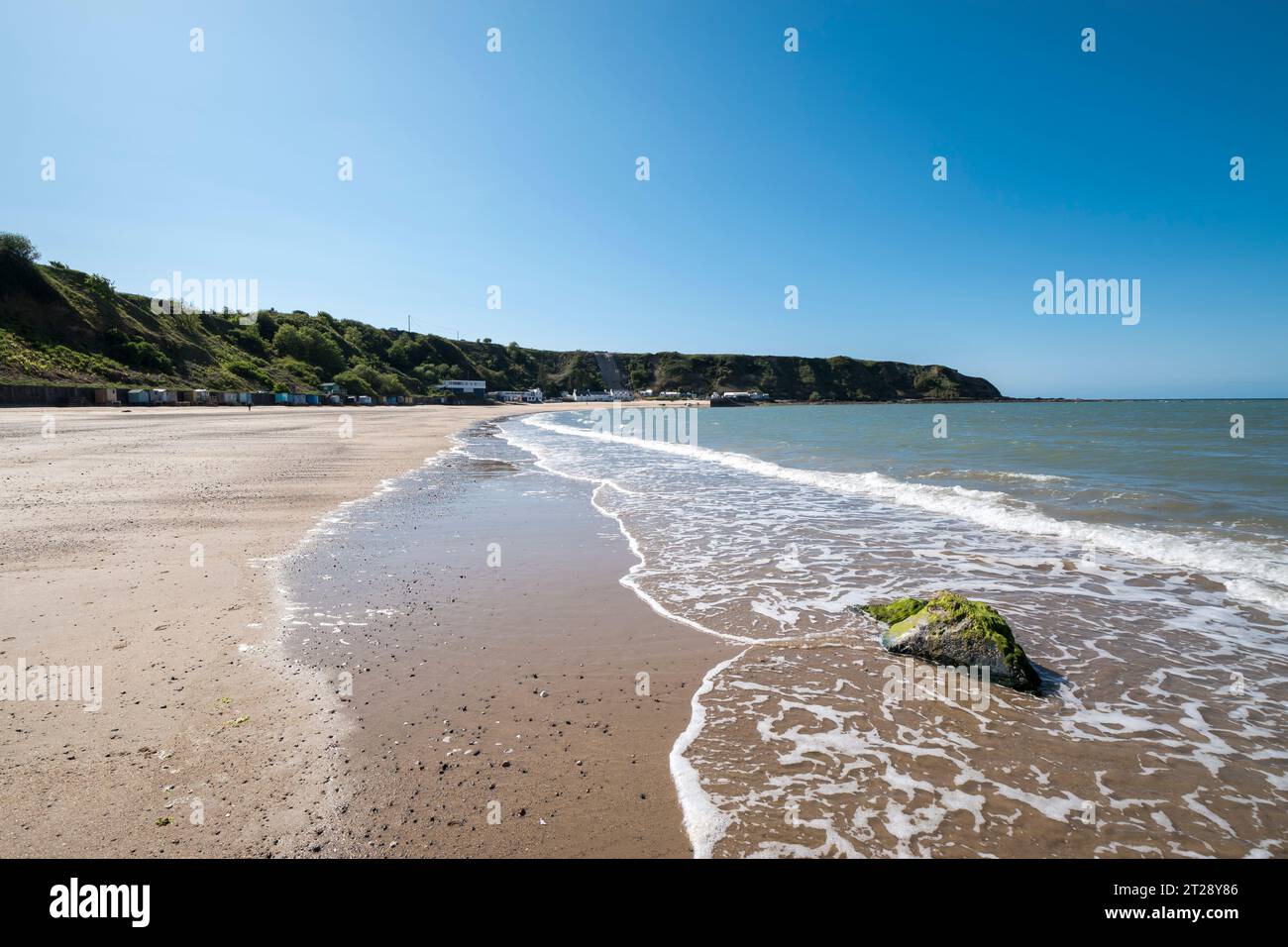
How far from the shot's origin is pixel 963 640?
16.1 feet

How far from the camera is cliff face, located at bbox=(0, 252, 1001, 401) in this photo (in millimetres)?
58844

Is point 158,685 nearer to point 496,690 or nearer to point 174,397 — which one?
point 496,690

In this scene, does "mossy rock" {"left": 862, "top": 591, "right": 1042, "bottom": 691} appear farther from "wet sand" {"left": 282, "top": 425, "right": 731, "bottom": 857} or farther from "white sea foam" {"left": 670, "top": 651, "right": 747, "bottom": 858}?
"white sea foam" {"left": 670, "top": 651, "right": 747, "bottom": 858}

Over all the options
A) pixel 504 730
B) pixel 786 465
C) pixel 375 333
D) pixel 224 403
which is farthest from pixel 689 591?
pixel 375 333

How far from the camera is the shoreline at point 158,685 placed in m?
2.81

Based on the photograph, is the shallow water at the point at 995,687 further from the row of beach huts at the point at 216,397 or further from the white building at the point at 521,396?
the white building at the point at 521,396

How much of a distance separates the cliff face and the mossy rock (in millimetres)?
64600

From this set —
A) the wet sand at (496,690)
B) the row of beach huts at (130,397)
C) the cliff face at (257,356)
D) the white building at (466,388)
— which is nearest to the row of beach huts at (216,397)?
the row of beach huts at (130,397)

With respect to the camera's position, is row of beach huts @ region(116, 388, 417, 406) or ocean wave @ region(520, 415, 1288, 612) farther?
row of beach huts @ region(116, 388, 417, 406)

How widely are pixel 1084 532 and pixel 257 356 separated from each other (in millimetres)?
107709

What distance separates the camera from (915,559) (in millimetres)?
8609

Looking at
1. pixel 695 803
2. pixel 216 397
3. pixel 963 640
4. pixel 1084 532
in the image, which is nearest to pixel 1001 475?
pixel 1084 532

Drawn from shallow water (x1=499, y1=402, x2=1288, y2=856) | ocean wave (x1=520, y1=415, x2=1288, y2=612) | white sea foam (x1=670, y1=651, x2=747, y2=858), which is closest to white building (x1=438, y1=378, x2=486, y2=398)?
ocean wave (x1=520, y1=415, x2=1288, y2=612)

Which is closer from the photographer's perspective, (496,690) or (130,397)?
(496,690)
